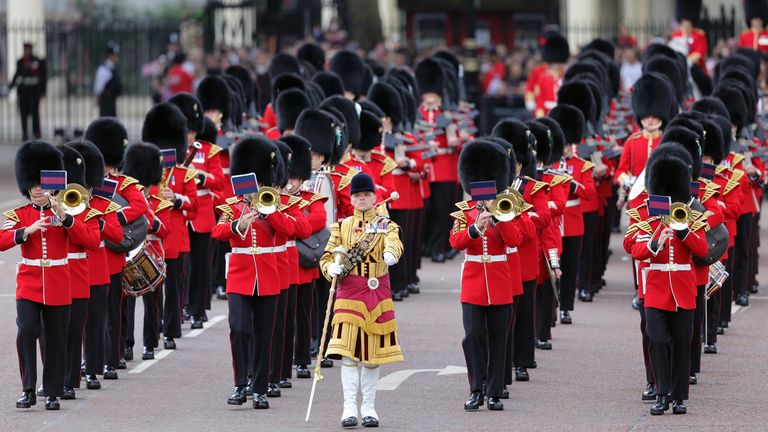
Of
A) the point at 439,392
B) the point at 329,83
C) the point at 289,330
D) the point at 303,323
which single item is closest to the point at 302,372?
the point at 303,323

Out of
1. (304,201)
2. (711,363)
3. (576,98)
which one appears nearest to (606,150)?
(576,98)

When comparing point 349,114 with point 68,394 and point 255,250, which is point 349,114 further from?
point 68,394

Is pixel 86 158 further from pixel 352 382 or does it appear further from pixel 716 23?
pixel 716 23

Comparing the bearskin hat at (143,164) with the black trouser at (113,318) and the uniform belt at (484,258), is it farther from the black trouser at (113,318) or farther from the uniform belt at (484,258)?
the uniform belt at (484,258)

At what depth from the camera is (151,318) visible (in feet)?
40.5

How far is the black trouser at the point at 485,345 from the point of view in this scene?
10555 mm

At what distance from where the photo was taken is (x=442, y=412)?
34.7ft

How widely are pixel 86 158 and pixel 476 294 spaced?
2375 mm

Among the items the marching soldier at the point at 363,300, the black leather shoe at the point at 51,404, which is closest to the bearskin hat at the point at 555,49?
the marching soldier at the point at 363,300

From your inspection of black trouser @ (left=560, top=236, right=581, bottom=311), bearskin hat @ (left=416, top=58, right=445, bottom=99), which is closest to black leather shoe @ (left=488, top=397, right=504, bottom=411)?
black trouser @ (left=560, top=236, right=581, bottom=311)

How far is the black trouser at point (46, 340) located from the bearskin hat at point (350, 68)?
822 centimetres

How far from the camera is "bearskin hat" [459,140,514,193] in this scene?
35.2ft

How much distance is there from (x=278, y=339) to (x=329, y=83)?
6233mm

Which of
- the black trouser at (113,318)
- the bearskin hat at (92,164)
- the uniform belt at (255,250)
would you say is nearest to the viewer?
the uniform belt at (255,250)
